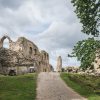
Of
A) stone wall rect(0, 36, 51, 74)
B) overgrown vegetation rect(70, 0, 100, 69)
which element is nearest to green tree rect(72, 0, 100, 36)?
overgrown vegetation rect(70, 0, 100, 69)

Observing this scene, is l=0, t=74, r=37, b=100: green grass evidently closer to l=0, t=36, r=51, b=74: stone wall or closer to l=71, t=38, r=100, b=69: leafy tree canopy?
l=71, t=38, r=100, b=69: leafy tree canopy

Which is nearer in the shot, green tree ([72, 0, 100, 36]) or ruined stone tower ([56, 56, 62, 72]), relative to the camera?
green tree ([72, 0, 100, 36])

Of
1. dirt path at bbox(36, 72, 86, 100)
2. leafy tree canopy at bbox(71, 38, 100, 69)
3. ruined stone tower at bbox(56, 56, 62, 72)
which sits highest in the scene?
ruined stone tower at bbox(56, 56, 62, 72)

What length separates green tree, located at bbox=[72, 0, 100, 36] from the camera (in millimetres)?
34828

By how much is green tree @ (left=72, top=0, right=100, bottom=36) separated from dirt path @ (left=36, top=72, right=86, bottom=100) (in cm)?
666

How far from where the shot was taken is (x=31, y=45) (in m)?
85.1

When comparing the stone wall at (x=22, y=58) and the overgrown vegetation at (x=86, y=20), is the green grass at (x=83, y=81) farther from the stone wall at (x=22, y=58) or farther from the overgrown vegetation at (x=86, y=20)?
the stone wall at (x=22, y=58)

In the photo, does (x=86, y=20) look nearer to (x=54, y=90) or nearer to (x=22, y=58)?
(x=54, y=90)

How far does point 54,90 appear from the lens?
3741 centimetres

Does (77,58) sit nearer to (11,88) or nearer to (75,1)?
(75,1)

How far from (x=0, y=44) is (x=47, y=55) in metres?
14.8

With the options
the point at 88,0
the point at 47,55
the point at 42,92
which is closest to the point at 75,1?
the point at 88,0

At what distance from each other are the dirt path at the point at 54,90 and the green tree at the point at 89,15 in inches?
262

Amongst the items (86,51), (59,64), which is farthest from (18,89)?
(59,64)
